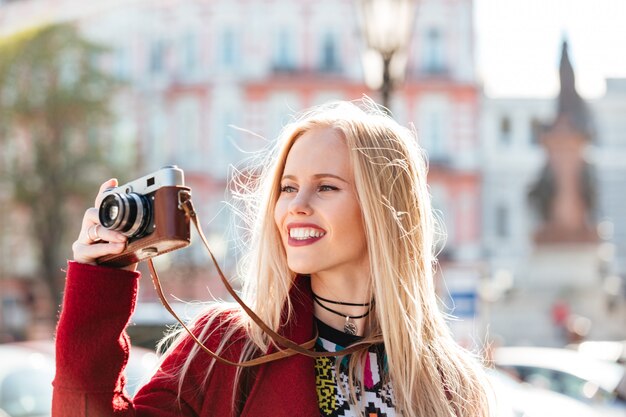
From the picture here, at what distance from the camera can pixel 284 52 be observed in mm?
42469

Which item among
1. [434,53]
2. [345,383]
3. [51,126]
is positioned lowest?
[345,383]

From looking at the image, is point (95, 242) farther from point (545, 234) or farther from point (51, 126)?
point (51, 126)

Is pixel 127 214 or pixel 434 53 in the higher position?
pixel 434 53

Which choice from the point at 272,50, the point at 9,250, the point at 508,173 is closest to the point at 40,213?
the point at 9,250

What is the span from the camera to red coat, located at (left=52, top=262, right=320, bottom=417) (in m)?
2.57

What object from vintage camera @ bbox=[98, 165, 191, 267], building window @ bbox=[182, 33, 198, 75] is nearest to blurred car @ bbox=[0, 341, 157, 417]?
vintage camera @ bbox=[98, 165, 191, 267]

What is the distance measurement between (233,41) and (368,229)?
39977mm

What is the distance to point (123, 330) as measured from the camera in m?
2.68

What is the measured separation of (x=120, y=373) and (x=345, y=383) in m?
0.61

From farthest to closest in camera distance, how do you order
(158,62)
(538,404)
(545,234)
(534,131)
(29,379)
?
(534,131) → (158,62) → (545,234) → (538,404) → (29,379)

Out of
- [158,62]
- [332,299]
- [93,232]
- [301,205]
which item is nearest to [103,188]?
[93,232]

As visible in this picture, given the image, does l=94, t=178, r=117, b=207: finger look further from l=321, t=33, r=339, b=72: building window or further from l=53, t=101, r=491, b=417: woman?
l=321, t=33, r=339, b=72: building window

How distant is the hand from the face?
47 centimetres

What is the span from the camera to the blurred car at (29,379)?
22.1 feet
